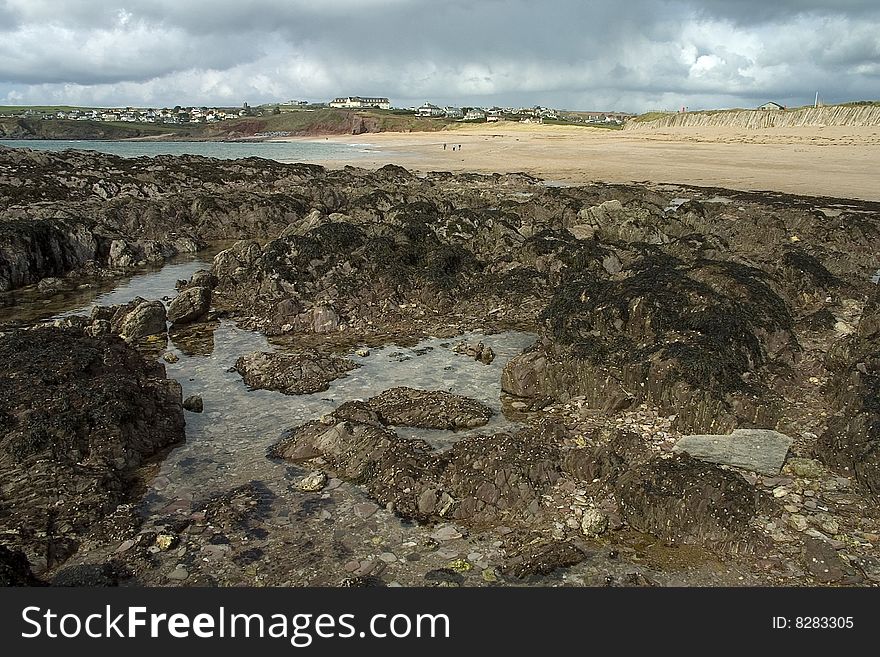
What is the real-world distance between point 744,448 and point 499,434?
3.87 m

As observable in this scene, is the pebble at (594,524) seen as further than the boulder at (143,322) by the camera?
No

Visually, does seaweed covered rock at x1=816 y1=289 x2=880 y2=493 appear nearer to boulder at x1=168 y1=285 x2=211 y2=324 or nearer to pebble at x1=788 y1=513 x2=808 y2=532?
pebble at x1=788 y1=513 x2=808 y2=532

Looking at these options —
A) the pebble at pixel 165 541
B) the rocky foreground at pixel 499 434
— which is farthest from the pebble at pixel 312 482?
the pebble at pixel 165 541

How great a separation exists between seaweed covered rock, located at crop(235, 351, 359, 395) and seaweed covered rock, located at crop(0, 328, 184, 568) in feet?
5.61

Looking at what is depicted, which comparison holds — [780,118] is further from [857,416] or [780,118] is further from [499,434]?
[499,434]

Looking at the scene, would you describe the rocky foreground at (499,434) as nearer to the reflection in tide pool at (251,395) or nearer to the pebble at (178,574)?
the pebble at (178,574)

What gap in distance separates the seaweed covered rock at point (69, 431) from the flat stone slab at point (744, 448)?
28.6ft

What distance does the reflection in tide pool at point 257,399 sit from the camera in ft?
29.5

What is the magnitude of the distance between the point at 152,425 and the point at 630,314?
33.1 feet

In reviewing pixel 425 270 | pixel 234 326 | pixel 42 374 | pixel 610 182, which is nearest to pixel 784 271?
pixel 425 270

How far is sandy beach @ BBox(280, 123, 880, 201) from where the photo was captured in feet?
139

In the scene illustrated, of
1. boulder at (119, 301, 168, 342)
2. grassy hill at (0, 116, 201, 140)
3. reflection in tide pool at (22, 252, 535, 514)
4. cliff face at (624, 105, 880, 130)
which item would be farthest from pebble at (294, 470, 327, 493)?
A: grassy hill at (0, 116, 201, 140)

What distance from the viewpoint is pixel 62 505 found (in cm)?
785

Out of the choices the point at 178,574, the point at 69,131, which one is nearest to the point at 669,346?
the point at 178,574
